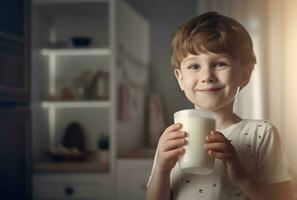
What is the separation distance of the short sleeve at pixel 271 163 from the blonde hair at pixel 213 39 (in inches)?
2.3

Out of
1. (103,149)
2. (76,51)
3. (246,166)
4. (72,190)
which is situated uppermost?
(76,51)

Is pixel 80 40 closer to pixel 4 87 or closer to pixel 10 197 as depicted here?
pixel 4 87

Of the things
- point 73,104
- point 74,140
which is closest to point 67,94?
point 73,104

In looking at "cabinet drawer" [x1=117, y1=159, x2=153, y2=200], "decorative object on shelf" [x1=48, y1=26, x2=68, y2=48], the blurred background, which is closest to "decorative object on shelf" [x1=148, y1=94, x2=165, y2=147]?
the blurred background

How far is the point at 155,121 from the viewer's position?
125cm

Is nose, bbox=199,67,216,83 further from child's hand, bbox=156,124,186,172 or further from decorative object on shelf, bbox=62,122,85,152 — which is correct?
decorative object on shelf, bbox=62,122,85,152

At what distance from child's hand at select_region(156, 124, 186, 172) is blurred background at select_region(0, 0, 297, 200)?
74cm

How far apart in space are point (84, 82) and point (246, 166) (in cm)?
108

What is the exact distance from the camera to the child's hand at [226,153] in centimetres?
27

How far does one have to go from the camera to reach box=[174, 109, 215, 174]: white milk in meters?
0.28

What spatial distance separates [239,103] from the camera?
0.42m

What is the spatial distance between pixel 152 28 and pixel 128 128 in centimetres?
33

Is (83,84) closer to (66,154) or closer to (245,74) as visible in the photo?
(66,154)

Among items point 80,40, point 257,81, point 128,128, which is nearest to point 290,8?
point 257,81
